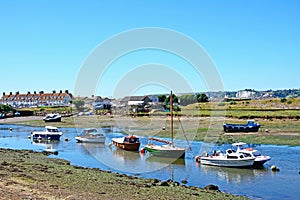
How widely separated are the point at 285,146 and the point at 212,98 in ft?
315

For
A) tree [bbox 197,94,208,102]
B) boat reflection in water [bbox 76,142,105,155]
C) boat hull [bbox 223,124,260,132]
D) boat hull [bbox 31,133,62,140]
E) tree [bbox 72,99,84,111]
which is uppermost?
tree [bbox 197,94,208,102]

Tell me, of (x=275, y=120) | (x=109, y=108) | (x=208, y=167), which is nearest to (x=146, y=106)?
(x=109, y=108)

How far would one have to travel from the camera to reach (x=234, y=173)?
31.4 m

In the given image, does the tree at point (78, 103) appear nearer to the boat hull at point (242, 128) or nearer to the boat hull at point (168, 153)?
the boat hull at point (242, 128)

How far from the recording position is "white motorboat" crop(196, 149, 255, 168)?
3300 cm

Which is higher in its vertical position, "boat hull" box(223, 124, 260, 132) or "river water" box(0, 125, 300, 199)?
"boat hull" box(223, 124, 260, 132)

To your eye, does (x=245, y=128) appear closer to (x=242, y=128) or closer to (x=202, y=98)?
(x=242, y=128)

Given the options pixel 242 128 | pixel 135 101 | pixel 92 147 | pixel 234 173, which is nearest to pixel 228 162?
pixel 234 173

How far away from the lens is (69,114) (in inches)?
5221

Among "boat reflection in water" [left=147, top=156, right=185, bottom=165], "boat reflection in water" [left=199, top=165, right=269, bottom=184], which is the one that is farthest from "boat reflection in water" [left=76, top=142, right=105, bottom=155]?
"boat reflection in water" [left=199, top=165, right=269, bottom=184]

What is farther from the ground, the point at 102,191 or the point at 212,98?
the point at 212,98

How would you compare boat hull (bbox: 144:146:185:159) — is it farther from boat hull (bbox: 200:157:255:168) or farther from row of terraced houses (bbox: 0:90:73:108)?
row of terraced houses (bbox: 0:90:73:108)

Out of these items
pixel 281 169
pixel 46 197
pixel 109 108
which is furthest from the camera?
pixel 109 108

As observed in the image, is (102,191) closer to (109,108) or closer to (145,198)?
(145,198)
